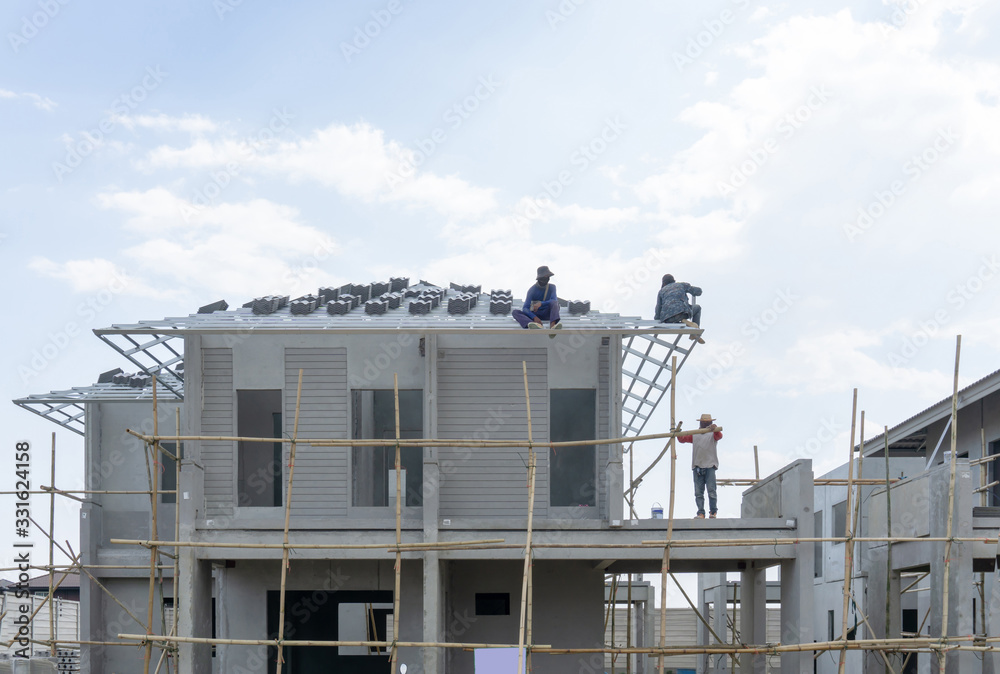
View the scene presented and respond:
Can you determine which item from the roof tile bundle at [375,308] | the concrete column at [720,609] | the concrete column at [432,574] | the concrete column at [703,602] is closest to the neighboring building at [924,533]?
the concrete column at [720,609]

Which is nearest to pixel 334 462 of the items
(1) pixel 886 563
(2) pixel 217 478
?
(2) pixel 217 478

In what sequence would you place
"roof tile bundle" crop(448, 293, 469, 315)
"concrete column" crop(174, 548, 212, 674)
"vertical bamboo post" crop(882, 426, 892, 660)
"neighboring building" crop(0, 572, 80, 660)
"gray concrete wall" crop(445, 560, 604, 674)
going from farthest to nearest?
"neighboring building" crop(0, 572, 80, 660)
"gray concrete wall" crop(445, 560, 604, 674)
"roof tile bundle" crop(448, 293, 469, 315)
"vertical bamboo post" crop(882, 426, 892, 660)
"concrete column" crop(174, 548, 212, 674)

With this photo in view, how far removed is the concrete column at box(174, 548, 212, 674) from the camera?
16.9 metres

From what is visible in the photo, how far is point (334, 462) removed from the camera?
1838 cm

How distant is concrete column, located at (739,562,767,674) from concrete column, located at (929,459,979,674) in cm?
308

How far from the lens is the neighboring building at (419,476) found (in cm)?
1706

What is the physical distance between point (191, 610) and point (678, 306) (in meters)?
8.69

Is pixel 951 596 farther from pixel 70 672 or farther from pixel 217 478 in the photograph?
pixel 70 672

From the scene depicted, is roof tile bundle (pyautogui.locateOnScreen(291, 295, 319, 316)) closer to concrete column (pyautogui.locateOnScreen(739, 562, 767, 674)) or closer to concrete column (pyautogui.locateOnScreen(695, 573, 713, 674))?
concrete column (pyautogui.locateOnScreen(739, 562, 767, 674))

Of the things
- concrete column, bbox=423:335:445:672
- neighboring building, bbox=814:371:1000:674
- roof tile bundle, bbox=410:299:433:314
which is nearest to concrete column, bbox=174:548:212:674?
concrete column, bbox=423:335:445:672

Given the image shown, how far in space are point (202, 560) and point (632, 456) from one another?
845 cm

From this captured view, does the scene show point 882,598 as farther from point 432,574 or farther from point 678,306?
point 432,574

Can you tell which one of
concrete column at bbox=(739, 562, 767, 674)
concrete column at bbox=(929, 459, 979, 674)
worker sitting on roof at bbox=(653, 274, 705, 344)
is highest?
worker sitting on roof at bbox=(653, 274, 705, 344)

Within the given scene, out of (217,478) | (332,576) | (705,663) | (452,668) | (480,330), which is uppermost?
(480,330)
